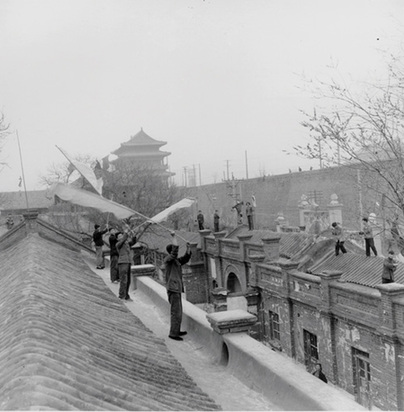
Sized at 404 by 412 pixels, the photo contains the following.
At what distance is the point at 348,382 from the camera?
15.6m

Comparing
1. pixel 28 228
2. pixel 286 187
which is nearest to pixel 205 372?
pixel 28 228

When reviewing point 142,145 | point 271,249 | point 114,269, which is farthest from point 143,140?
point 114,269

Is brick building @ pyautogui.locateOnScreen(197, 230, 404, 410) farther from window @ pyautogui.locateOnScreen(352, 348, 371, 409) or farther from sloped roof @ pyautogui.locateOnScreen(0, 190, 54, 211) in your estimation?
sloped roof @ pyautogui.locateOnScreen(0, 190, 54, 211)

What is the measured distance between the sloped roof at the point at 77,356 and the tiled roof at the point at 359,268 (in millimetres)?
10457

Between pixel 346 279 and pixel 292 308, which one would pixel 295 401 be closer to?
pixel 346 279

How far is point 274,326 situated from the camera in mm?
20656

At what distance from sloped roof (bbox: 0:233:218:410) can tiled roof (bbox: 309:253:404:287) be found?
34.3ft

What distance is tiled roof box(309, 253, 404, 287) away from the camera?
16.1m

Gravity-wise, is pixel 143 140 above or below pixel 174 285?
above

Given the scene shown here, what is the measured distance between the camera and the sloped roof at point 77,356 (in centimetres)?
333

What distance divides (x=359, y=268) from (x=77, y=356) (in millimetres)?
14435

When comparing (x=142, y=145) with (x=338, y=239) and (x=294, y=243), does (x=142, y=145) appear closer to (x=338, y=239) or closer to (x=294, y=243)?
(x=294, y=243)

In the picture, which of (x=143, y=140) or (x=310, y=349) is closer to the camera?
(x=310, y=349)

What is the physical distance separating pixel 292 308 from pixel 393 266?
5.65 meters
